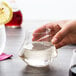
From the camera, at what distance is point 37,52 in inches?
33.5

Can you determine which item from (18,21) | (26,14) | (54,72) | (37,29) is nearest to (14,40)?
(37,29)

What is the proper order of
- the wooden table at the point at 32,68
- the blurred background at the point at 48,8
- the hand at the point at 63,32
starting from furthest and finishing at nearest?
the blurred background at the point at 48,8 < the hand at the point at 63,32 < the wooden table at the point at 32,68

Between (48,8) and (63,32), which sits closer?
(63,32)

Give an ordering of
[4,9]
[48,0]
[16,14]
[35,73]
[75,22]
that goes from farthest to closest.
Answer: [48,0] → [16,14] → [75,22] → [4,9] → [35,73]

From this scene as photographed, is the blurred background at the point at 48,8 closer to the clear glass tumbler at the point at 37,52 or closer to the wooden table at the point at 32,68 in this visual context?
the wooden table at the point at 32,68

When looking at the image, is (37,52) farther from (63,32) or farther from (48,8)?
(48,8)

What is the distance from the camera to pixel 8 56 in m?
1.00

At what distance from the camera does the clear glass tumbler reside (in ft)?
2.80

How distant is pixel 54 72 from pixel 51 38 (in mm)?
118

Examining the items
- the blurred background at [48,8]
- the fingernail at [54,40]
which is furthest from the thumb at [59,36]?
the blurred background at [48,8]

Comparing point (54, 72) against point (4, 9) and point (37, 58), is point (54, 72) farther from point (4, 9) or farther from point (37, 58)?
point (4, 9)

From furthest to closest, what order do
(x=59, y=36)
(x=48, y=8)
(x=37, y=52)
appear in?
1. (x=48, y=8)
2. (x=59, y=36)
3. (x=37, y=52)

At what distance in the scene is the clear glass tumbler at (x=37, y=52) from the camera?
85cm

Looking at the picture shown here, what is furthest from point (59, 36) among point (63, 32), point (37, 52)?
point (37, 52)
